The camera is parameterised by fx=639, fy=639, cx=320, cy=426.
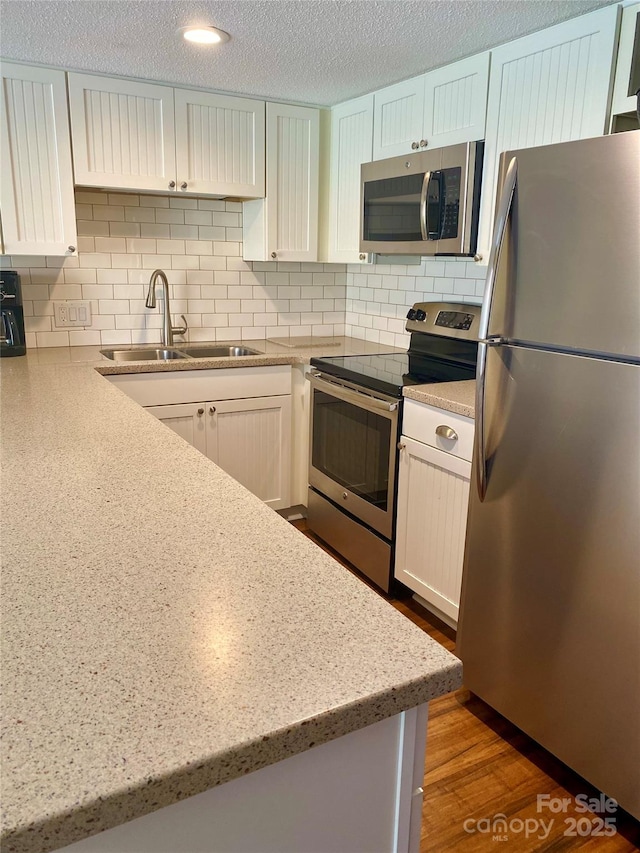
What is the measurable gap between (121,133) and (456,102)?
1.43 meters

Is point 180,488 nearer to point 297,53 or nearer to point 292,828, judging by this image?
point 292,828

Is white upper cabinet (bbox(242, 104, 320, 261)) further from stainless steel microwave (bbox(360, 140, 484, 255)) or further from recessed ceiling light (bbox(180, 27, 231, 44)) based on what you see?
recessed ceiling light (bbox(180, 27, 231, 44))

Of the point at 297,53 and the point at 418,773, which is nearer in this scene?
the point at 418,773

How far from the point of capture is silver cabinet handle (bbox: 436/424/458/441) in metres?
2.15

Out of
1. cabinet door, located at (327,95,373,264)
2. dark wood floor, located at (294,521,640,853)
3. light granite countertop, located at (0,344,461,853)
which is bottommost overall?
dark wood floor, located at (294,521,640,853)

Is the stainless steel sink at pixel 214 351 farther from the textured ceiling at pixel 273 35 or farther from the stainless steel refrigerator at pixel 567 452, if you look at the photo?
the stainless steel refrigerator at pixel 567 452

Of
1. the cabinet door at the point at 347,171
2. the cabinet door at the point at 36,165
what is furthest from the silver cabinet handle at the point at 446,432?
the cabinet door at the point at 36,165

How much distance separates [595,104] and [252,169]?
5.52ft

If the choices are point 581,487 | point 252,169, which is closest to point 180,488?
point 581,487

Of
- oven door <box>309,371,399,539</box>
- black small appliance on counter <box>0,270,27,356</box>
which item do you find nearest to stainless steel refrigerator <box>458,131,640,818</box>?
oven door <box>309,371,399,539</box>

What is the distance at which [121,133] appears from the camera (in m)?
2.79

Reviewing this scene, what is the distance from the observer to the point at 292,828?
2.39ft

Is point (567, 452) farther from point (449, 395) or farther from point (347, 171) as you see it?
point (347, 171)

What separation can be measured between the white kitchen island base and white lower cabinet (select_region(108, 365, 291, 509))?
226 cm
